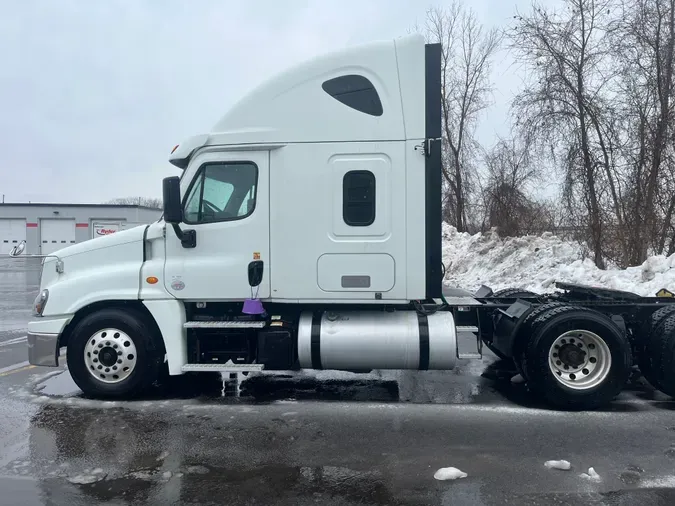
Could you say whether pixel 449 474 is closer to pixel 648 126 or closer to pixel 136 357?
pixel 136 357

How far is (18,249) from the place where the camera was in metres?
52.8

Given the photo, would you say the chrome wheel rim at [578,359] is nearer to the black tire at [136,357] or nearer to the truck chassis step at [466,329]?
the truck chassis step at [466,329]

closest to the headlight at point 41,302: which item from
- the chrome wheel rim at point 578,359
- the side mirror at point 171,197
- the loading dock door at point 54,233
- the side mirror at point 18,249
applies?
the side mirror at point 171,197

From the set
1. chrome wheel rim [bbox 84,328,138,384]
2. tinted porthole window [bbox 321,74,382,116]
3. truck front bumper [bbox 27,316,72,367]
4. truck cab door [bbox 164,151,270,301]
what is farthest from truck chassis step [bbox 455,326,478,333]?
truck front bumper [bbox 27,316,72,367]

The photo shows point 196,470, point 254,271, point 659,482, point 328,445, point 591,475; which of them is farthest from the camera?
point 254,271

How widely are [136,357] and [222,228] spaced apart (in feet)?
5.94

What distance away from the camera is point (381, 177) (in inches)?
233

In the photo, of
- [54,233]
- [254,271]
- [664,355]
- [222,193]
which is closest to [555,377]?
[664,355]

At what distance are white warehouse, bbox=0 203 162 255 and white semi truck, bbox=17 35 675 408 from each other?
52755 mm

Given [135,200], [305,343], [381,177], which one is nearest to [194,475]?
[305,343]

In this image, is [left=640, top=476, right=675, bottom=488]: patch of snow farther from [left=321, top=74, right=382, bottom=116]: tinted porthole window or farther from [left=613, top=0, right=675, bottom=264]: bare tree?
[left=613, top=0, right=675, bottom=264]: bare tree

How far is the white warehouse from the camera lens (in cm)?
5594

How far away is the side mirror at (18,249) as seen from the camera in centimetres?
5172

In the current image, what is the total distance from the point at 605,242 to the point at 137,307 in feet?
47.3
